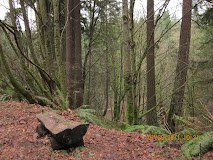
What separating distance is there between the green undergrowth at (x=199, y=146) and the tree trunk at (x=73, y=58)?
5.74 metres

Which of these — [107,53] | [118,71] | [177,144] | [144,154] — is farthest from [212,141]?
[107,53]

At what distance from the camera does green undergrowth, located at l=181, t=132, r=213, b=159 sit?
15.0 ft

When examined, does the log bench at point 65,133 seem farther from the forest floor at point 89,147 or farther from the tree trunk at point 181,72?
the tree trunk at point 181,72

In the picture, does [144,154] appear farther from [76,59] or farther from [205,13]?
[205,13]

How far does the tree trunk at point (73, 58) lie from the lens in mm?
10109

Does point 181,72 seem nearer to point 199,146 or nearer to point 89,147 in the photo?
point 199,146

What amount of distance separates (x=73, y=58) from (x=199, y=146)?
21.9 ft

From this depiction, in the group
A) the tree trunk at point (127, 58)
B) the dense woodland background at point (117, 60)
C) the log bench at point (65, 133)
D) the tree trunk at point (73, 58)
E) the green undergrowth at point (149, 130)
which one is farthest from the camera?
the tree trunk at point (73, 58)

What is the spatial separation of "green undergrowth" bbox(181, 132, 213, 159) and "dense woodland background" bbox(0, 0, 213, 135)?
1.62 ft

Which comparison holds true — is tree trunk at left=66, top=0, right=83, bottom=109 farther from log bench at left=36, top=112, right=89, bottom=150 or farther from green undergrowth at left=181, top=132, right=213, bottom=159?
green undergrowth at left=181, top=132, right=213, bottom=159

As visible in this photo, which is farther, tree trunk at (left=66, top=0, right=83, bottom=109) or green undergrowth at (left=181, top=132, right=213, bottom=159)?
tree trunk at (left=66, top=0, right=83, bottom=109)

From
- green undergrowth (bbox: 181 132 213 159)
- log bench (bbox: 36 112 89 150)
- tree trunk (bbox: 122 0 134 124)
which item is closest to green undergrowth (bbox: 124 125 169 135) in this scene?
tree trunk (bbox: 122 0 134 124)

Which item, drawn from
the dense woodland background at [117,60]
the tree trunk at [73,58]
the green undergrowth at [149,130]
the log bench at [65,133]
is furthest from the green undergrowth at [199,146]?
the tree trunk at [73,58]

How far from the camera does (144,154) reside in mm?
4699
